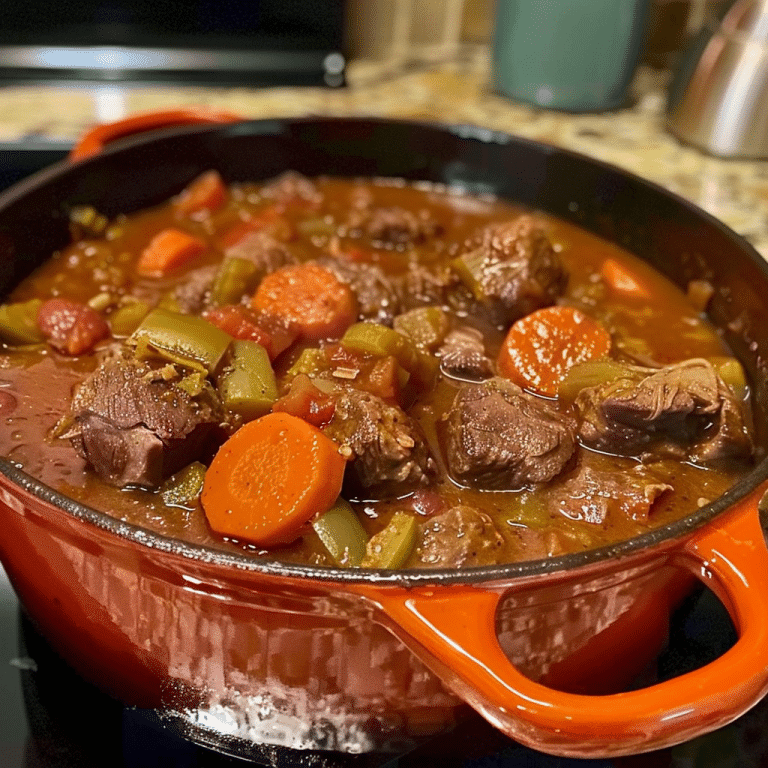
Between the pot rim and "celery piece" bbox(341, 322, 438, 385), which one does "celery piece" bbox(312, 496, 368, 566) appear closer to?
the pot rim

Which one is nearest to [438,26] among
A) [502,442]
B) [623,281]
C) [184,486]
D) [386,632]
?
[623,281]

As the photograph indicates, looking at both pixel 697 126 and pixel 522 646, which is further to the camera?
pixel 697 126

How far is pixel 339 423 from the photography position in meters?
1.36

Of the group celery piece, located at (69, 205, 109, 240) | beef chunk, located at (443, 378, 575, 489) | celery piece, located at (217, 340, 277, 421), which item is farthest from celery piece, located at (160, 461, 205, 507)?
celery piece, located at (69, 205, 109, 240)

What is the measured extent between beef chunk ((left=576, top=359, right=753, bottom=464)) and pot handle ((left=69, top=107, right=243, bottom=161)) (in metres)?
1.29

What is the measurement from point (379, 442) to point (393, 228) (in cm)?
91

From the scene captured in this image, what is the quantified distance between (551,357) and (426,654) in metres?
0.84

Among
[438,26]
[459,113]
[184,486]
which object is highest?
[438,26]

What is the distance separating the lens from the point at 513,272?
1.74 metres

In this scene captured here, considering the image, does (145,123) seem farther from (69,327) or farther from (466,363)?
(466,363)

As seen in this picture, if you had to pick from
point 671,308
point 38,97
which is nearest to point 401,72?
point 38,97

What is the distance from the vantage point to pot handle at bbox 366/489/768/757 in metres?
0.89

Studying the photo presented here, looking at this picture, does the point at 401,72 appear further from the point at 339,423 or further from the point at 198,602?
the point at 198,602

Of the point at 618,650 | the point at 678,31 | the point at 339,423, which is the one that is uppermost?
the point at 678,31
